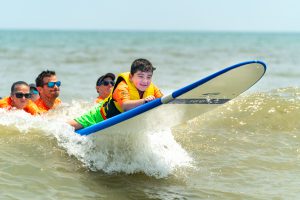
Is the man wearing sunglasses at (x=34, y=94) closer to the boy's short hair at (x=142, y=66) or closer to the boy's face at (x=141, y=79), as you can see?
the boy's face at (x=141, y=79)

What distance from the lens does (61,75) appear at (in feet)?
61.1

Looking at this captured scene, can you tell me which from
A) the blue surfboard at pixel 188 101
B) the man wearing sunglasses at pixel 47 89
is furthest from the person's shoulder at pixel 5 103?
the blue surfboard at pixel 188 101

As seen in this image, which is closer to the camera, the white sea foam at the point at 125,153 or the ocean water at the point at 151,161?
the ocean water at the point at 151,161

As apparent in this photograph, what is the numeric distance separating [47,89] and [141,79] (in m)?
2.96

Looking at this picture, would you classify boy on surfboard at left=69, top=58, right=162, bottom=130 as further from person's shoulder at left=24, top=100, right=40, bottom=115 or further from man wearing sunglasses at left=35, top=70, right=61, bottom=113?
man wearing sunglasses at left=35, top=70, right=61, bottom=113

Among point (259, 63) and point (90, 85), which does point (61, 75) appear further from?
point (259, 63)

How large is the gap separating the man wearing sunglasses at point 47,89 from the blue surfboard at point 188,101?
2.67m

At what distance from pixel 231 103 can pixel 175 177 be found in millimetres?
4307

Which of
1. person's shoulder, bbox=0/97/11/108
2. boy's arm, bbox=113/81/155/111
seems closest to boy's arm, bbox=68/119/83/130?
boy's arm, bbox=113/81/155/111

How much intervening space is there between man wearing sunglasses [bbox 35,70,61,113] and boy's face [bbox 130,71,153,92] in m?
2.73

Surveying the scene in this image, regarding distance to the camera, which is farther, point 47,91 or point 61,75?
point 61,75

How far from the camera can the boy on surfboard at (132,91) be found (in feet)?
17.6

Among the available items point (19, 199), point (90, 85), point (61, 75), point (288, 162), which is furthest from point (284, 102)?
point (61, 75)

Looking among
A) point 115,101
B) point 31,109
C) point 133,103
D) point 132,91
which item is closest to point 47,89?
point 31,109
